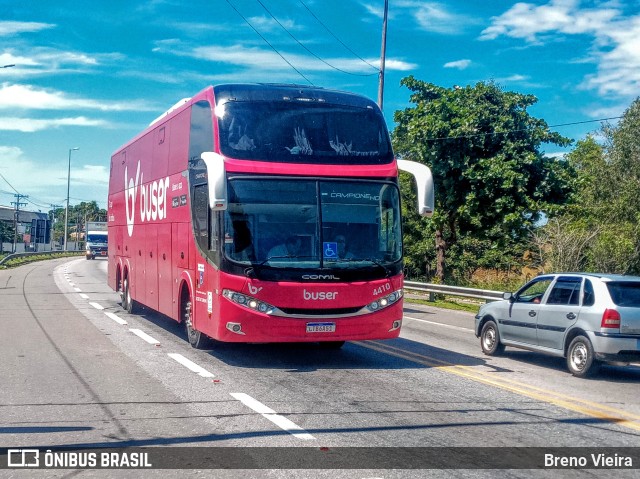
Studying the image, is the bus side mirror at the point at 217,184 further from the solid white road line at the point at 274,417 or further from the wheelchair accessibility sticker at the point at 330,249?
the solid white road line at the point at 274,417

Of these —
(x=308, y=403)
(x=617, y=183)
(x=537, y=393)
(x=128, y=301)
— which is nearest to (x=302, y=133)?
(x=308, y=403)

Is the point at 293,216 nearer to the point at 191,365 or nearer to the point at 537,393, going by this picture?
the point at 191,365

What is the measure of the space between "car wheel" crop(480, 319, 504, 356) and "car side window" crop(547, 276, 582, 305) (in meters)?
1.44

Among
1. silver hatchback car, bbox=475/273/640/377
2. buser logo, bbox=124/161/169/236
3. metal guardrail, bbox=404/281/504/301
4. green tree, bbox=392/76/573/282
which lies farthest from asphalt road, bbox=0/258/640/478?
green tree, bbox=392/76/573/282

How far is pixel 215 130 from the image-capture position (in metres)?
11.1

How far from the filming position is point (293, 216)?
10906 mm

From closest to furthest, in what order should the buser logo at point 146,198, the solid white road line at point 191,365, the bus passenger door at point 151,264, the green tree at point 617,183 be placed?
the solid white road line at point 191,365, the buser logo at point 146,198, the bus passenger door at point 151,264, the green tree at point 617,183

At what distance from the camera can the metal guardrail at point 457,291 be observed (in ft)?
73.9

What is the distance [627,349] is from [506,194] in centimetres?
2020

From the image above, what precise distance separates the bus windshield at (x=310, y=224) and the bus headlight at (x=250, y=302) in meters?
0.46

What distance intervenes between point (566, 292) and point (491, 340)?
79.0 inches

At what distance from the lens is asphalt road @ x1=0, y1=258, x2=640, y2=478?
6.60m

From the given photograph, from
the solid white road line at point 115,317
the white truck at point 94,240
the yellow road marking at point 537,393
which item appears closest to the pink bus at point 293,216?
the yellow road marking at point 537,393

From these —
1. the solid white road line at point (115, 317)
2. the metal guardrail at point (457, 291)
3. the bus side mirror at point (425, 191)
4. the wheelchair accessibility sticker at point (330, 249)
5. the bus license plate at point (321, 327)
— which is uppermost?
the bus side mirror at point (425, 191)
